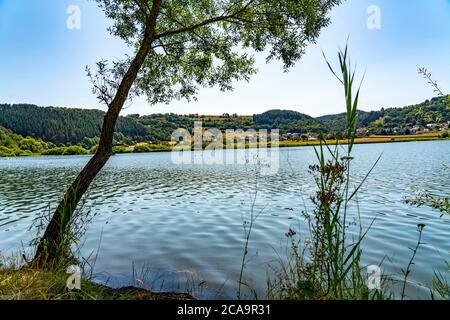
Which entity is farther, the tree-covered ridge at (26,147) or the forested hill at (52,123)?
the forested hill at (52,123)

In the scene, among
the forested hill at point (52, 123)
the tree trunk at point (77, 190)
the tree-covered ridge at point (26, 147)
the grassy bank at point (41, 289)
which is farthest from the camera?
the forested hill at point (52, 123)

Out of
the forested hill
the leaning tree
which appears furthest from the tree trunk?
the forested hill

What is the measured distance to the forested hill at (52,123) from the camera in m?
110

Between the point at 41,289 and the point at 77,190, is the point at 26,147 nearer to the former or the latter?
the point at 77,190

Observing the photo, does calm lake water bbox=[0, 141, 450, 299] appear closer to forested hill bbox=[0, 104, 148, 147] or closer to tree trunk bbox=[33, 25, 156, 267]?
tree trunk bbox=[33, 25, 156, 267]

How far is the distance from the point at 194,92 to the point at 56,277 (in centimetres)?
612

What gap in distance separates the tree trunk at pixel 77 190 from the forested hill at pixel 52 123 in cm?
10986

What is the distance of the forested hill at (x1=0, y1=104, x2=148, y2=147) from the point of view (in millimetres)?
110250

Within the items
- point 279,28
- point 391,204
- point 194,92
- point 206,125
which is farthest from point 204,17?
point 206,125

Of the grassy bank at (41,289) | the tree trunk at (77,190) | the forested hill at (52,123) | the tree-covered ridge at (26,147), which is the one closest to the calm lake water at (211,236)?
the tree trunk at (77,190)

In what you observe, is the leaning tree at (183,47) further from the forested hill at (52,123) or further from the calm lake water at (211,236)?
the forested hill at (52,123)

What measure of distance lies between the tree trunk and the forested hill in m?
110

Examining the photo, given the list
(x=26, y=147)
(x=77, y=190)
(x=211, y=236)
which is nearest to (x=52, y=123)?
(x=26, y=147)

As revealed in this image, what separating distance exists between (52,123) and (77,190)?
417ft
